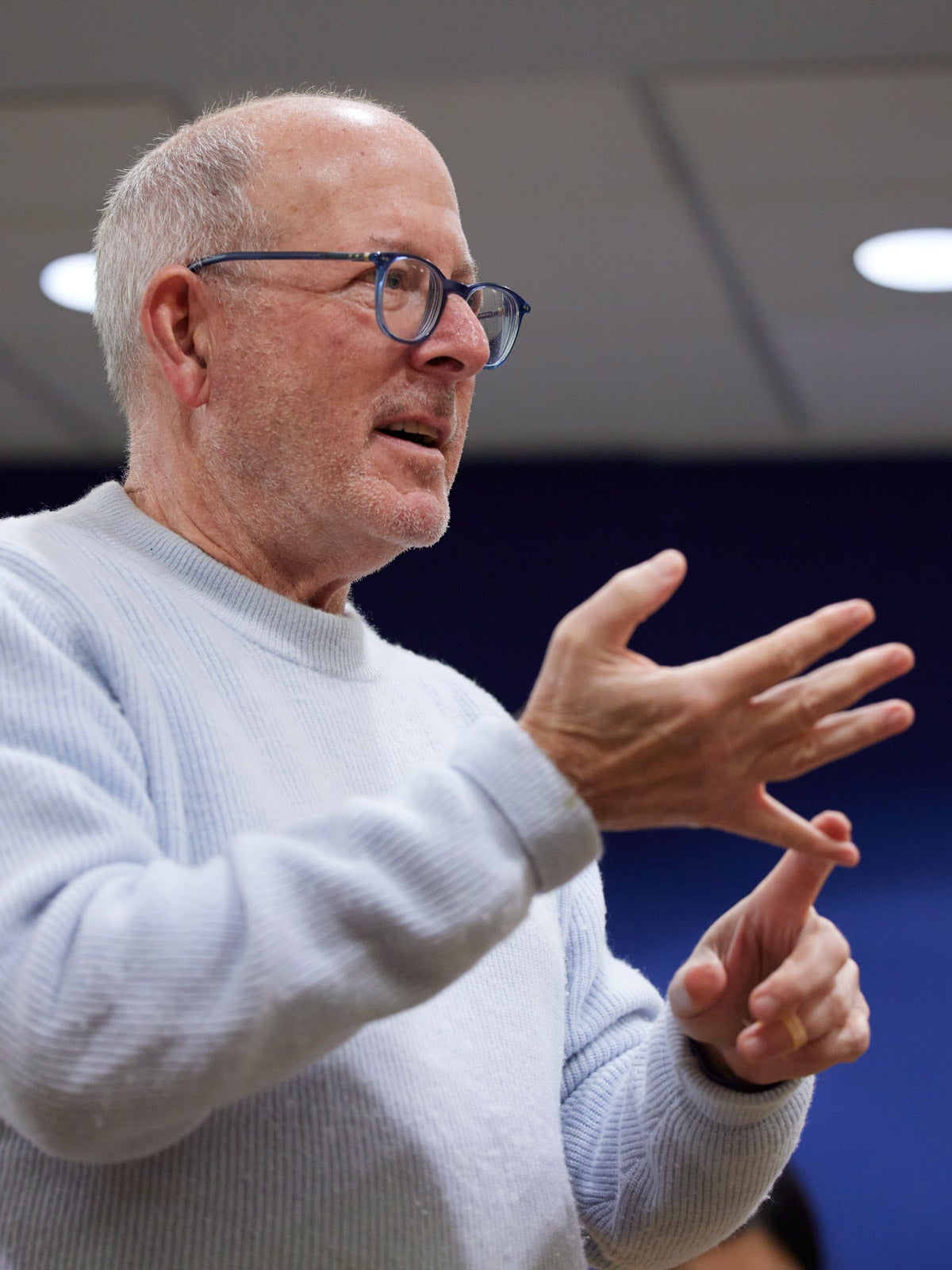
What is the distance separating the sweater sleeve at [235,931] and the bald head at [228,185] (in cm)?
59

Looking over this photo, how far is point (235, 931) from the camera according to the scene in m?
0.76

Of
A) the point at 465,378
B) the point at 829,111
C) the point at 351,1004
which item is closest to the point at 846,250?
the point at 829,111

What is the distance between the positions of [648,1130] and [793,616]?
230 centimetres

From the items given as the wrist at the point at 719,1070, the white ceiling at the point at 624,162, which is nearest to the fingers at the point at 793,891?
the wrist at the point at 719,1070

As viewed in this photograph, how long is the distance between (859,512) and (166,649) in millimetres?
2629

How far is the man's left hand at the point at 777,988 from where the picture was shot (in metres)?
1.01

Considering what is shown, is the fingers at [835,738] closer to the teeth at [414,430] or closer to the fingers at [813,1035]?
the fingers at [813,1035]

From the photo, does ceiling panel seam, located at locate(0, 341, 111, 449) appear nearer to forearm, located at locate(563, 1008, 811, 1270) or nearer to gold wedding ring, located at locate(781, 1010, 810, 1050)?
forearm, located at locate(563, 1008, 811, 1270)

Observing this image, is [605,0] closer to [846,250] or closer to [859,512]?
[846,250]

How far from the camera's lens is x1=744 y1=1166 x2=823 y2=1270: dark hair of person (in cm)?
263

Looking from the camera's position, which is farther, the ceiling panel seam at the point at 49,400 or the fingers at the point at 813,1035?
the ceiling panel seam at the point at 49,400

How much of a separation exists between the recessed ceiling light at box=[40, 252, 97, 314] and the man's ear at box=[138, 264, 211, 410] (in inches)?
63.6

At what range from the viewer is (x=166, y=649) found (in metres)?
1.03

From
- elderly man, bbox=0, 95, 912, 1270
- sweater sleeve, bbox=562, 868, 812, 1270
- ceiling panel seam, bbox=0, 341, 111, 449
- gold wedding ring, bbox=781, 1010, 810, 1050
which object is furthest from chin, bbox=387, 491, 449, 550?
ceiling panel seam, bbox=0, 341, 111, 449
